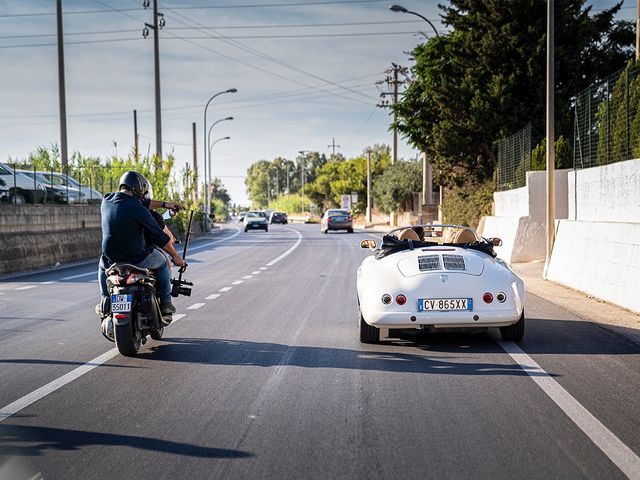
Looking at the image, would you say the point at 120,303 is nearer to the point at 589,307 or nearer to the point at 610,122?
the point at 589,307

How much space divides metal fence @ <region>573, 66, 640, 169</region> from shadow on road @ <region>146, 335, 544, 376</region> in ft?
29.3

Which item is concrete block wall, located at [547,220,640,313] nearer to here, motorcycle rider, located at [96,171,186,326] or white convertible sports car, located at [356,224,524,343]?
white convertible sports car, located at [356,224,524,343]

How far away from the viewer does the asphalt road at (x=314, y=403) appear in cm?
488

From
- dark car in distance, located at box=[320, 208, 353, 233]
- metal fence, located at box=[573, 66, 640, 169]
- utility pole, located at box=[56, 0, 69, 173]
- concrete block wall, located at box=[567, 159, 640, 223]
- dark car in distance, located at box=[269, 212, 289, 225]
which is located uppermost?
utility pole, located at box=[56, 0, 69, 173]

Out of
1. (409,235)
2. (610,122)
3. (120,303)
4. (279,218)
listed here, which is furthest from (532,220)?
(279,218)

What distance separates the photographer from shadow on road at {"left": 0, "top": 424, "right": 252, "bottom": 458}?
16.7 ft

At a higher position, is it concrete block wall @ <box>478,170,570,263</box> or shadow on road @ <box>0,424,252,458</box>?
concrete block wall @ <box>478,170,570,263</box>

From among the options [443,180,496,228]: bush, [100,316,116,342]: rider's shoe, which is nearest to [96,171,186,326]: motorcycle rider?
[100,316,116,342]: rider's shoe

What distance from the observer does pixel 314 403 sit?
641 cm

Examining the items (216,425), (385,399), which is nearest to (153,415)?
(216,425)

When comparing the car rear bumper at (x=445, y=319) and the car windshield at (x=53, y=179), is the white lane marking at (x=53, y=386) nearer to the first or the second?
Result: the car rear bumper at (x=445, y=319)

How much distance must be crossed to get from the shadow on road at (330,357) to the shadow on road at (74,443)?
2678 millimetres

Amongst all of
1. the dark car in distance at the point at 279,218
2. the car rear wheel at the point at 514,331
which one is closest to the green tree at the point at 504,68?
the car rear wheel at the point at 514,331

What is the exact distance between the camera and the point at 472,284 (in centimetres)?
884
